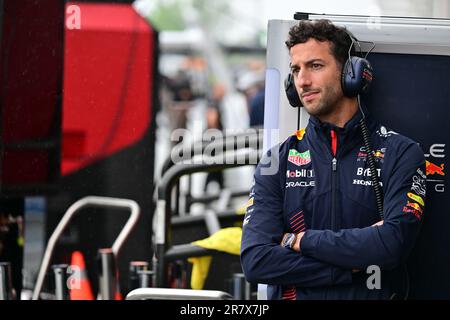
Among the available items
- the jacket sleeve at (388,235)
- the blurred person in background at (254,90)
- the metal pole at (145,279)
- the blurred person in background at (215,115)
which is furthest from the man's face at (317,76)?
the blurred person in background at (215,115)

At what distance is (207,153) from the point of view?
16.9 ft

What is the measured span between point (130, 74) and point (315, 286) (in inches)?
100

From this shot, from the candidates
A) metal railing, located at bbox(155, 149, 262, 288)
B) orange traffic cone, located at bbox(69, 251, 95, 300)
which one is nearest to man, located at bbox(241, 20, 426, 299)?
metal railing, located at bbox(155, 149, 262, 288)

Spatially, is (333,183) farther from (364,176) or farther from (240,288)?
(240,288)

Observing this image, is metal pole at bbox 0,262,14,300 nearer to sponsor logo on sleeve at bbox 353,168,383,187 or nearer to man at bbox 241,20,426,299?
man at bbox 241,20,426,299

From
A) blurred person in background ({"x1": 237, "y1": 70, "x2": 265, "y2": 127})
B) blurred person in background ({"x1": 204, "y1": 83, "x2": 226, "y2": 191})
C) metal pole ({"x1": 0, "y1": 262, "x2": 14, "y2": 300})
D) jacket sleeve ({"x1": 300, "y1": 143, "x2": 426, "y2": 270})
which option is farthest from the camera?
blurred person in background ({"x1": 204, "y1": 83, "x2": 226, "y2": 191})

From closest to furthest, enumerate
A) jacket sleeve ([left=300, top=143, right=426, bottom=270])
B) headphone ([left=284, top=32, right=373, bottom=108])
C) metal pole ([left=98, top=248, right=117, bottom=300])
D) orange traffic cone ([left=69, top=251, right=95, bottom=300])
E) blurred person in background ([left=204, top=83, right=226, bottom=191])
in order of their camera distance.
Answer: jacket sleeve ([left=300, top=143, right=426, bottom=270]) → headphone ([left=284, top=32, right=373, bottom=108]) → metal pole ([left=98, top=248, right=117, bottom=300]) → orange traffic cone ([left=69, top=251, right=95, bottom=300]) → blurred person in background ([left=204, top=83, right=226, bottom=191])

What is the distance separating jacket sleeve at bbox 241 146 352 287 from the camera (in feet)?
9.57

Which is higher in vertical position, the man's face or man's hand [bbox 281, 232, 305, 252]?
the man's face

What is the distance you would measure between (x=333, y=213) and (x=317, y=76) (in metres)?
0.40

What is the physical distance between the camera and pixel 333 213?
2.95 meters

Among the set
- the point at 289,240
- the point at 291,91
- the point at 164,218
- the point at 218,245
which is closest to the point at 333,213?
the point at 289,240
